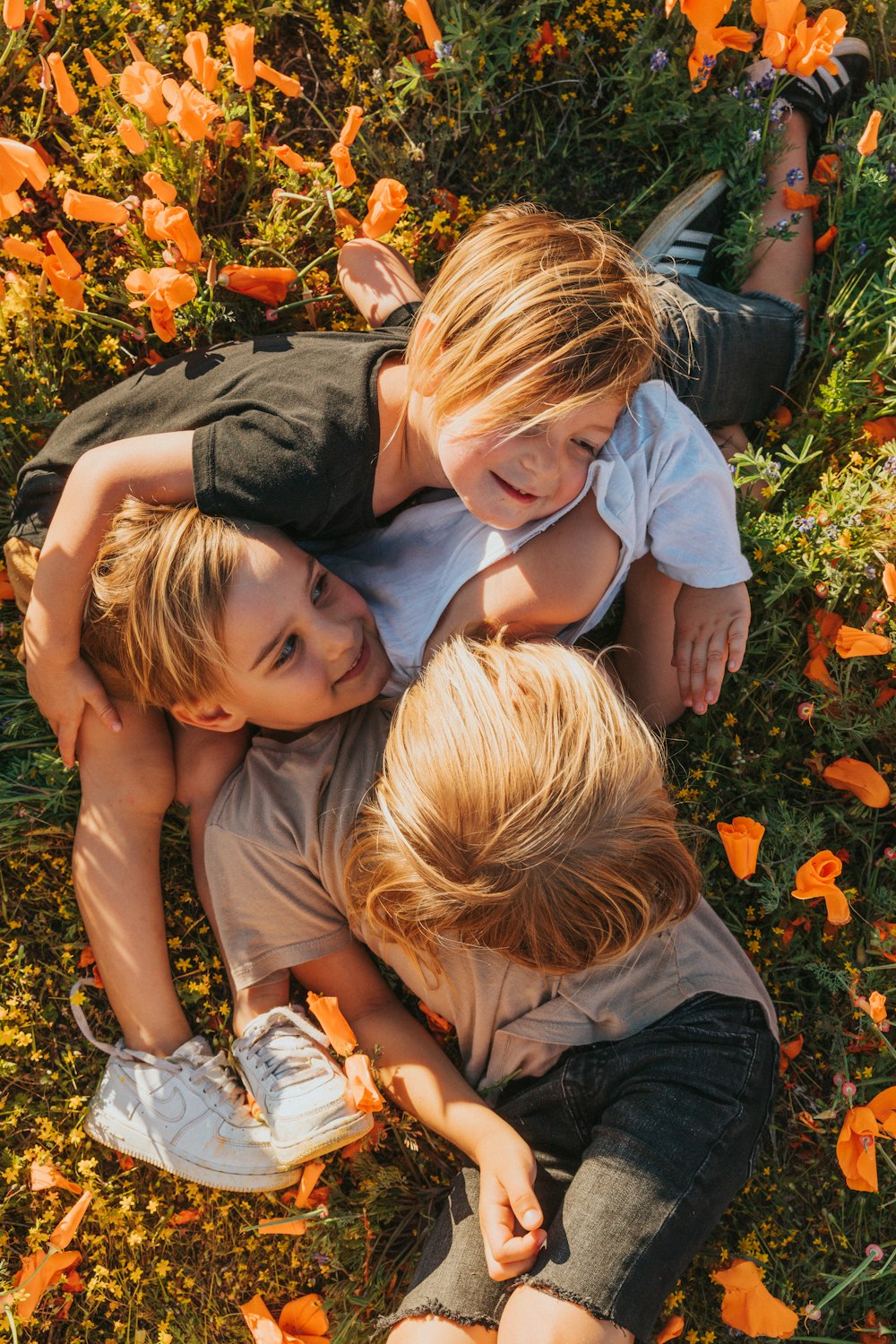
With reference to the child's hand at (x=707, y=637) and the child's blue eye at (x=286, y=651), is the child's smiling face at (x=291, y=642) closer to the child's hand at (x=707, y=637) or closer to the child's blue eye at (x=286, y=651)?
the child's blue eye at (x=286, y=651)

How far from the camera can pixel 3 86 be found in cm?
284

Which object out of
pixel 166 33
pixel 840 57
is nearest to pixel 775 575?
pixel 840 57

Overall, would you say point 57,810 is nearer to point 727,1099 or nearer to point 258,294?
point 258,294

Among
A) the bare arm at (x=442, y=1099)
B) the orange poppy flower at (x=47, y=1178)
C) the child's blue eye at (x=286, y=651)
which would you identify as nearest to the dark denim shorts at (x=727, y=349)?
the child's blue eye at (x=286, y=651)

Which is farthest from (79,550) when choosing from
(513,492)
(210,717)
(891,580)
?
(891,580)

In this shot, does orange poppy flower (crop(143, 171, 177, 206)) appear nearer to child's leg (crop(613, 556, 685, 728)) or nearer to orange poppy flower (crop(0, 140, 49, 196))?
orange poppy flower (crop(0, 140, 49, 196))

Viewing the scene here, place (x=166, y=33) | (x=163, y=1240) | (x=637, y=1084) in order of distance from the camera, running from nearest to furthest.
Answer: (x=637, y=1084), (x=163, y=1240), (x=166, y=33)

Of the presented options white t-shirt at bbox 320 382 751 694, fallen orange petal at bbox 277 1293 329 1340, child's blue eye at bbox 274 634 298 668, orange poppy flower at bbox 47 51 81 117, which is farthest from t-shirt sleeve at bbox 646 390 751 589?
fallen orange petal at bbox 277 1293 329 1340

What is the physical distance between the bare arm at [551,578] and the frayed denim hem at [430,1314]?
5.14 ft

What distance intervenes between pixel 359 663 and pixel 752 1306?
180 cm

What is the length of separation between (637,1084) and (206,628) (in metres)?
1.47

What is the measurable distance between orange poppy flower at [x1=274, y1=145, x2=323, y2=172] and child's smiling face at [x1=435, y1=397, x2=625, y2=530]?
0.97 meters

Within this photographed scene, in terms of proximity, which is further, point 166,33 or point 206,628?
point 166,33

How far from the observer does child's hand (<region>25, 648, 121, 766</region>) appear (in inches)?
97.3
